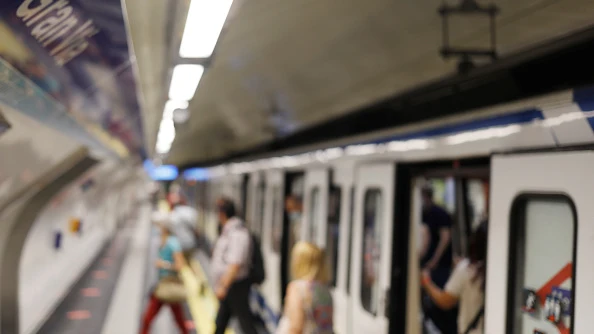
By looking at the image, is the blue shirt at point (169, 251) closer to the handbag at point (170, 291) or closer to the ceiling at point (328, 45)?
the handbag at point (170, 291)

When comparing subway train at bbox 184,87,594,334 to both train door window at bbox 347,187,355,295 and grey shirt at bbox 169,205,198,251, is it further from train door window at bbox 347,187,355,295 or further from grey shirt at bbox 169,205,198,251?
grey shirt at bbox 169,205,198,251

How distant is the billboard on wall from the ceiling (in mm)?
194

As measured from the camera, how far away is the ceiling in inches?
151

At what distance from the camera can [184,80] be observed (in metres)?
4.78

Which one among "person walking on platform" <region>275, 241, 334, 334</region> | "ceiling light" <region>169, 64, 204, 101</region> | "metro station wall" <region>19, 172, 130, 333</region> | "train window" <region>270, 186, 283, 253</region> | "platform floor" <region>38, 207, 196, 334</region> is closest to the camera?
"person walking on platform" <region>275, 241, 334, 334</region>

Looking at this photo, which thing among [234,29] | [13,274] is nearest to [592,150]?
[234,29]

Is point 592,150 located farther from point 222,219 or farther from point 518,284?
point 222,219

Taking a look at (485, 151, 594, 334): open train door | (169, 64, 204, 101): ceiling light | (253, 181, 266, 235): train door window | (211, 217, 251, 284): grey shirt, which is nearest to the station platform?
(211, 217, 251, 284): grey shirt

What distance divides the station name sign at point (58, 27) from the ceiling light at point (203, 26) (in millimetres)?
446

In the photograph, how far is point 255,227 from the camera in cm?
977

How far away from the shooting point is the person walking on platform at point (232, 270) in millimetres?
→ 5598

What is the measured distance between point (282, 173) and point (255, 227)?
211 centimetres

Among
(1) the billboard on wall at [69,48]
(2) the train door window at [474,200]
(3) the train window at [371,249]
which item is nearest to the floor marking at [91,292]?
(1) the billboard on wall at [69,48]

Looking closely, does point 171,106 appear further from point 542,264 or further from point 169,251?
point 542,264
